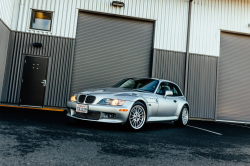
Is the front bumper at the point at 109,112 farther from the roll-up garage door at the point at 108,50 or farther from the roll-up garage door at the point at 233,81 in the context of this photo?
the roll-up garage door at the point at 233,81

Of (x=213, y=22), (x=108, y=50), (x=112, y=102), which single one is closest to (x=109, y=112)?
(x=112, y=102)

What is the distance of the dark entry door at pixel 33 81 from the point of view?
10.4 metres

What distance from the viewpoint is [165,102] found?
6.40 m

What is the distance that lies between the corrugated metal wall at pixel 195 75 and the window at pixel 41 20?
541 centimetres

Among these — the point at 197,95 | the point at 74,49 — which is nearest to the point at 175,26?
the point at 197,95

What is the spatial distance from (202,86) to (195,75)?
0.70m

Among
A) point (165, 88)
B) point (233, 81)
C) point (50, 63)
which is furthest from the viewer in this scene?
point (233, 81)

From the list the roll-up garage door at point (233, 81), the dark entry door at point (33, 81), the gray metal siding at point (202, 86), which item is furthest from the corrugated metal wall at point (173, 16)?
the dark entry door at point (33, 81)

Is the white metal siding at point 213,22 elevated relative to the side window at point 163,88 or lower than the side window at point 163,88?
elevated

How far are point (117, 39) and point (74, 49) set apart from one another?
2187 mm

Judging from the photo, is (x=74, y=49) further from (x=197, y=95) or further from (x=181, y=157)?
(x=181, y=157)

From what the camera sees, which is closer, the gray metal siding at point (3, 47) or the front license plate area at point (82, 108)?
the front license plate area at point (82, 108)

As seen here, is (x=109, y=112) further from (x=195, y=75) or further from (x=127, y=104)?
(x=195, y=75)

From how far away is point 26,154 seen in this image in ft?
9.36
